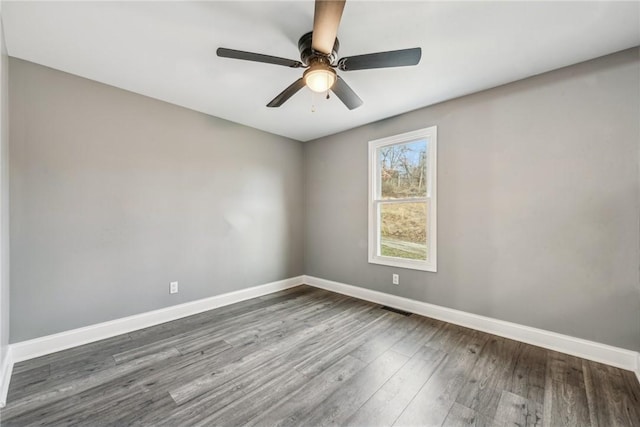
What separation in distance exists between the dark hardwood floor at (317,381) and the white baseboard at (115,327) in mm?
96

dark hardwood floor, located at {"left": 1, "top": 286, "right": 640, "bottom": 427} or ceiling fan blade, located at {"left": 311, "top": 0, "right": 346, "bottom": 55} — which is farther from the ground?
ceiling fan blade, located at {"left": 311, "top": 0, "right": 346, "bottom": 55}

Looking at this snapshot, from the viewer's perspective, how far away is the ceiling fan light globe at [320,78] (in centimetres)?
184

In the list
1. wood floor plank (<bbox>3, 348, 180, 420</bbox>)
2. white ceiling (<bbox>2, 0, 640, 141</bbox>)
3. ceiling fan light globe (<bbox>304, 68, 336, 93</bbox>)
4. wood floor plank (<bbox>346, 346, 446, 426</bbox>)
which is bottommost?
wood floor plank (<bbox>3, 348, 180, 420</bbox>)

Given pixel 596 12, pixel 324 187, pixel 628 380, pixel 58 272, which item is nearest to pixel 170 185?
pixel 58 272

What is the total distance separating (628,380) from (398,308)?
1.89 meters

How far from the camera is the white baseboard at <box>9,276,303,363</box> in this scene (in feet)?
7.20

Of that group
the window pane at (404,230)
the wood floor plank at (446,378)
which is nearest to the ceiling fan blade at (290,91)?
the window pane at (404,230)

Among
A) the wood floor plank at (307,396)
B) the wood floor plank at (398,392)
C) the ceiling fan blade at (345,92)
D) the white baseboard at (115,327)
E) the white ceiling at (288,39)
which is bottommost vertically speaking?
the wood floor plank at (307,396)

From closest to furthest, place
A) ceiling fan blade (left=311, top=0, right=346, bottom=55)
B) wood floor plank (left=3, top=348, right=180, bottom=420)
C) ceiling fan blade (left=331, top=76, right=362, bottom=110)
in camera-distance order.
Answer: ceiling fan blade (left=311, top=0, right=346, bottom=55) < wood floor plank (left=3, top=348, right=180, bottom=420) < ceiling fan blade (left=331, top=76, right=362, bottom=110)

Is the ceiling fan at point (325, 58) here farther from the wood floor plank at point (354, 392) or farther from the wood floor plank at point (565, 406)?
the wood floor plank at point (565, 406)

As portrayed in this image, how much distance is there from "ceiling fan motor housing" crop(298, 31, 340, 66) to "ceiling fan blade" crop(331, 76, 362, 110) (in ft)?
0.56

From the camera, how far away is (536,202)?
7.98 ft

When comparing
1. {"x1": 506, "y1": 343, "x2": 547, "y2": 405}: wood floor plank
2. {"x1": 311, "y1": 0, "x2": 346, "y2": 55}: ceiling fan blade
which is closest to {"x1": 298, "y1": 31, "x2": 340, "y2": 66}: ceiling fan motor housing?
{"x1": 311, "y1": 0, "x2": 346, "y2": 55}: ceiling fan blade

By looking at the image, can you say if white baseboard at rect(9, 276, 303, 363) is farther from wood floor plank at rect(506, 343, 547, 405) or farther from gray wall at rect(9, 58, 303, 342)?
wood floor plank at rect(506, 343, 547, 405)
